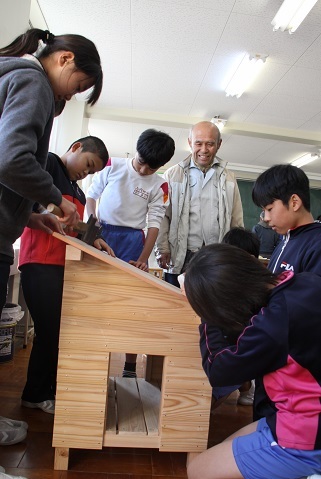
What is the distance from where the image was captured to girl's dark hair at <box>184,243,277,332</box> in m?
0.91

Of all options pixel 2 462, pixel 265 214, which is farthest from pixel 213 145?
pixel 2 462

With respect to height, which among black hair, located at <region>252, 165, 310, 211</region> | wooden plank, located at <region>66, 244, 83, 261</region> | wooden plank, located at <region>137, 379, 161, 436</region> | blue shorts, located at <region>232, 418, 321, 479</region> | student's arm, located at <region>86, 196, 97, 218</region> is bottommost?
wooden plank, located at <region>137, 379, 161, 436</region>

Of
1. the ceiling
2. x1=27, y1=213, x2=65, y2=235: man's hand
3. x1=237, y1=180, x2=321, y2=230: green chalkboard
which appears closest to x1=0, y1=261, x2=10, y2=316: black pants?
x1=27, y1=213, x2=65, y2=235: man's hand

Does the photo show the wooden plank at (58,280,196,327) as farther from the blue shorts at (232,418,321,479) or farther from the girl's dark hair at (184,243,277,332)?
the blue shorts at (232,418,321,479)

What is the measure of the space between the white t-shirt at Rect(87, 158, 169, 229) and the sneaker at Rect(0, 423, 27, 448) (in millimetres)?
1104

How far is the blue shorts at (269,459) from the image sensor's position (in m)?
0.89

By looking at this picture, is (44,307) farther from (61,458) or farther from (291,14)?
(291,14)

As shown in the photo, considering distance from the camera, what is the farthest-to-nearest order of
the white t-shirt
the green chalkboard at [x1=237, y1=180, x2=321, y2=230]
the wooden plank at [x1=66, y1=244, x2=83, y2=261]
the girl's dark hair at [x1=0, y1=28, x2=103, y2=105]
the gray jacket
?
the green chalkboard at [x1=237, y1=180, x2=321, y2=230] → the gray jacket → the white t-shirt → the wooden plank at [x1=66, y1=244, x2=83, y2=261] → the girl's dark hair at [x1=0, y1=28, x2=103, y2=105]

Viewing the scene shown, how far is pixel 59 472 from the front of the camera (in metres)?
1.25

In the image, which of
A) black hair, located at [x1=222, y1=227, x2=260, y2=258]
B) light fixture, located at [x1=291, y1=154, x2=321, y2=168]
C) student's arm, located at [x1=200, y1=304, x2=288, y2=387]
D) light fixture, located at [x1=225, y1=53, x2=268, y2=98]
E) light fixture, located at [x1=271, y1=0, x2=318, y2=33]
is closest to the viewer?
student's arm, located at [x1=200, y1=304, x2=288, y2=387]

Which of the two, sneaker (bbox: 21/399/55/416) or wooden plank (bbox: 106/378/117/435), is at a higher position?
wooden plank (bbox: 106/378/117/435)

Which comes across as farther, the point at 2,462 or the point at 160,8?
the point at 160,8

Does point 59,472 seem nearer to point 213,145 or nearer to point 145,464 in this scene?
point 145,464

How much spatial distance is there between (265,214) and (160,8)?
2.46m
